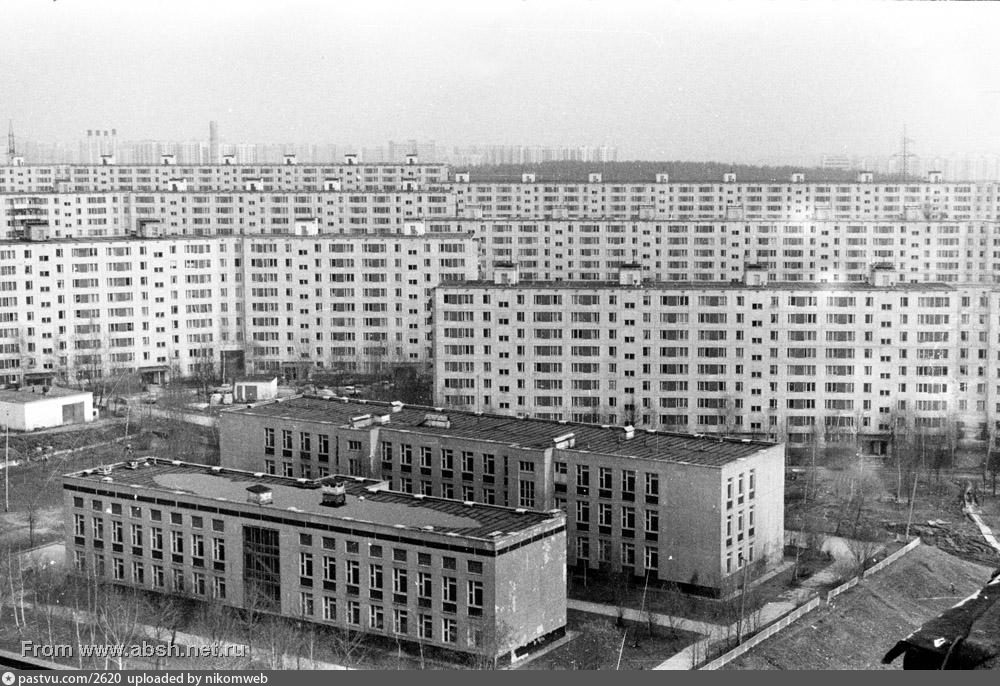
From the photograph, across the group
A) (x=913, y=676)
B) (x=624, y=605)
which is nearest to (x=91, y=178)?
(x=624, y=605)

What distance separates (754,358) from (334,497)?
5.63 meters

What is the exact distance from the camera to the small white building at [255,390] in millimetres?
13922

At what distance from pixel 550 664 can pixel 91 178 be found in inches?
775

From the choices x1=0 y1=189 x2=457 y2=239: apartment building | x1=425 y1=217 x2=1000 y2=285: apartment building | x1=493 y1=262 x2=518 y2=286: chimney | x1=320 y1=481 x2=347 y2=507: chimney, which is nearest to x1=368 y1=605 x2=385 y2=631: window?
x1=320 y1=481 x2=347 y2=507: chimney

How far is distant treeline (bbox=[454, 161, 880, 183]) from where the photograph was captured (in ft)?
63.0

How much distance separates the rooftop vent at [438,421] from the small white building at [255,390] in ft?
13.9

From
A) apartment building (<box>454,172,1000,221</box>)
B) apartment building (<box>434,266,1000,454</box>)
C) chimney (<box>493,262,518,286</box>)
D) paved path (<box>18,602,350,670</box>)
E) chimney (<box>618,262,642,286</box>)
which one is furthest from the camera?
apartment building (<box>454,172,1000,221</box>)

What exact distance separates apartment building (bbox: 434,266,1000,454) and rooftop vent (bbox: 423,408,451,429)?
255 centimetres

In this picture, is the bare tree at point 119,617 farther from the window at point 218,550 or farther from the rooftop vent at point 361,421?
the rooftop vent at point 361,421

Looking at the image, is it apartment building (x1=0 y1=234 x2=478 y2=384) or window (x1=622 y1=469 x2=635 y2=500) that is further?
apartment building (x1=0 y1=234 x2=478 y2=384)

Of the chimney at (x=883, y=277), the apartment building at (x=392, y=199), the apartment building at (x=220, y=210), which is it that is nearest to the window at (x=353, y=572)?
the chimney at (x=883, y=277)

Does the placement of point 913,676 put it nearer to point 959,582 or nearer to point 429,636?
point 429,636

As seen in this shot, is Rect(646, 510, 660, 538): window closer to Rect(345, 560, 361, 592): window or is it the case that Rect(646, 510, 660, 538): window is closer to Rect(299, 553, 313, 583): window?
Rect(345, 560, 361, 592): window

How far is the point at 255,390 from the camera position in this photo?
1397 centimetres
